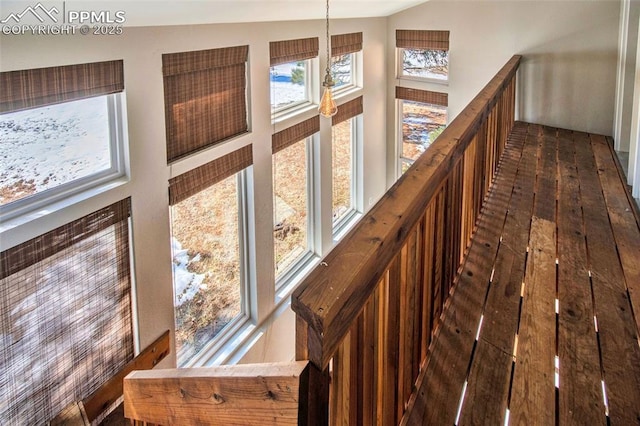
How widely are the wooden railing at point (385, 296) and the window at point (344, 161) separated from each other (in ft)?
14.4

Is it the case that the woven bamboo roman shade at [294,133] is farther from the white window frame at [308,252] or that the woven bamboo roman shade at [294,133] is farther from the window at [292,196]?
the white window frame at [308,252]

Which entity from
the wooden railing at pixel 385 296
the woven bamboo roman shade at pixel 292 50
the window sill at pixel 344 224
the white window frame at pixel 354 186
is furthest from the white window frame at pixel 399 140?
the wooden railing at pixel 385 296

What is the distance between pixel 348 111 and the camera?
6395mm

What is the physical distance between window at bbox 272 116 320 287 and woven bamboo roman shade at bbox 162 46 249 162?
2.41 feet

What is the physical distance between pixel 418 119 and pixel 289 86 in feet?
8.53

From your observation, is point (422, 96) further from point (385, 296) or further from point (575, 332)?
point (385, 296)

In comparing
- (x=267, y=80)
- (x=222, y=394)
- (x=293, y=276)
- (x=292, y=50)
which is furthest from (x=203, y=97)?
(x=222, y=394)

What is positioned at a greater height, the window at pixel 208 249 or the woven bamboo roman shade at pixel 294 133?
the woven bamboo roman shade at pixel 294 133

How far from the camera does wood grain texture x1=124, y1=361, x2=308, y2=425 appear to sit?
879 millimetres

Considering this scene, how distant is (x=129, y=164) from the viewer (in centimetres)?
331

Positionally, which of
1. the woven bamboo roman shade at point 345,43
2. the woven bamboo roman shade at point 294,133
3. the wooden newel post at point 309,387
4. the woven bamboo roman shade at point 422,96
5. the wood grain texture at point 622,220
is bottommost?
the wood grain texture at point 622,220

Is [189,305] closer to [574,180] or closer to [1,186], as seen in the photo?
→ [1,186]

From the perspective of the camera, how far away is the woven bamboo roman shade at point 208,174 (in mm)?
3757

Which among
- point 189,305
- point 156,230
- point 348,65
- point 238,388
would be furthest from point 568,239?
point 348,65
